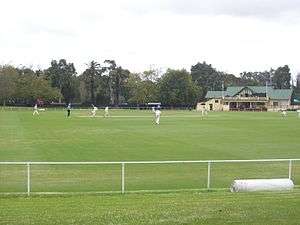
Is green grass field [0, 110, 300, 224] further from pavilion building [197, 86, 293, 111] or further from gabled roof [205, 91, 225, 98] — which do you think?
gabled roof [205, 91, 225, 98]

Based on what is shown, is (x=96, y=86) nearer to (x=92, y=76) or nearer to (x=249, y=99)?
(x=92, y=76)

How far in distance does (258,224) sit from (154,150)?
19958mm

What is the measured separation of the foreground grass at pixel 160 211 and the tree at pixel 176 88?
136 m

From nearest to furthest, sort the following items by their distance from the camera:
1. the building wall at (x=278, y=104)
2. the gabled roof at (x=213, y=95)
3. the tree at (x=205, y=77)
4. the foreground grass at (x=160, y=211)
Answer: the foreground grass at (x=160, y=211) < the building wall at (x=278, y=104) < the gabled roof at (x=213, y=95) < the tree at (x=205, y=77)

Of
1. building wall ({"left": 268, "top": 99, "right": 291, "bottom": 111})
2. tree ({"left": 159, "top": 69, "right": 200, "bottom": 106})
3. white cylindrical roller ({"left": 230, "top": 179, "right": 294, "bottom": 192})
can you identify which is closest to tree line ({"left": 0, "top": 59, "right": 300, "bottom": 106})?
tree ({"left": 159, "top": 69, "right": 200, "bottom": 106})

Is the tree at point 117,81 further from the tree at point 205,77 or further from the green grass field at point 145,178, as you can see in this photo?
the green grass field at point 145,178

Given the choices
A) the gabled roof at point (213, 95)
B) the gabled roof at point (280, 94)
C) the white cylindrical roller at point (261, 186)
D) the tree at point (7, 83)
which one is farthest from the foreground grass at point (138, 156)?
the gabled roof at point (213, 95)

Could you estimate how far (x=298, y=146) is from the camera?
32594 mm

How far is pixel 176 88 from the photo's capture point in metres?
151

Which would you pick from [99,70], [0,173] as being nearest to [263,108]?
[99,70]

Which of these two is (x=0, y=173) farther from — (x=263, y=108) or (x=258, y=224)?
(x=263, y=108)

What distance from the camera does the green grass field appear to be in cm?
1056

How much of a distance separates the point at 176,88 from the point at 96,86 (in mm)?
30340

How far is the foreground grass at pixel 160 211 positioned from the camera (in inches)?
397
